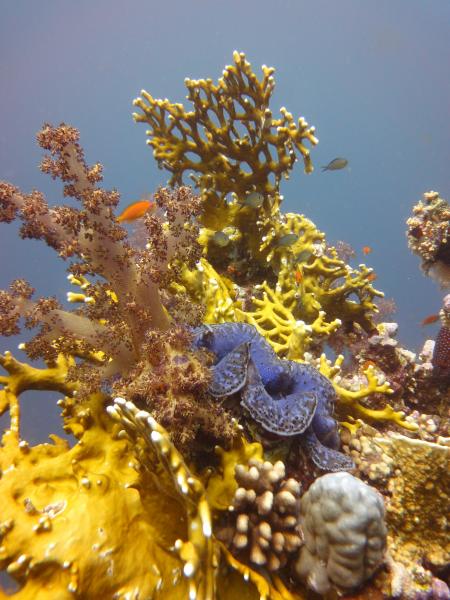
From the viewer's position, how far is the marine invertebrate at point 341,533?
1.84m

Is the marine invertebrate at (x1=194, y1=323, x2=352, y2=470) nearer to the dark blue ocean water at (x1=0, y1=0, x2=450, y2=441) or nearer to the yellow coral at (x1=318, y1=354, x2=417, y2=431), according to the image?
the yellow coral at (x1=318, y1=354, x2=417, y2=431)

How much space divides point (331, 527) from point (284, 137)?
4.02 meters

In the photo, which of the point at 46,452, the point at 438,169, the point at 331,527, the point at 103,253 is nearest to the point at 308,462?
the point at 331,527

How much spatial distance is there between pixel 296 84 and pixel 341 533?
619 ft

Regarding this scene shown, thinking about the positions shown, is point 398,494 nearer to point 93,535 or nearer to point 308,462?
point 308,462

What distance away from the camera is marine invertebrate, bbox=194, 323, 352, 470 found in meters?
2.26

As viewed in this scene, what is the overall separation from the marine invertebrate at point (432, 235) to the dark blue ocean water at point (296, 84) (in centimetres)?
10952

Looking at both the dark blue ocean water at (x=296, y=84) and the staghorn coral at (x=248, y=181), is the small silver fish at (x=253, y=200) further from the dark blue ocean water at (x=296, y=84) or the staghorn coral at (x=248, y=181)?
the dark blue ocean water at (x=296, y=84)

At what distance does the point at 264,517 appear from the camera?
81.0 inches

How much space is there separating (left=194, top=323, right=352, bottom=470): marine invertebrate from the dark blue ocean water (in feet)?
371

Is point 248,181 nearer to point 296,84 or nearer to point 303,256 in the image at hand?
point 303,256

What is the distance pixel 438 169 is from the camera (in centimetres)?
12962

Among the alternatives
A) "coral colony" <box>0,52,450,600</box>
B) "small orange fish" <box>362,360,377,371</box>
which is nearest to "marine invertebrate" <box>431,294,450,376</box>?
"small orange fish" <box>362,360,377,371</box>

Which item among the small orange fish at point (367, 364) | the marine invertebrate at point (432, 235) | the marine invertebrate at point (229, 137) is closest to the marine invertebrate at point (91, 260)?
the marine invertebrate at point (229, 137)
